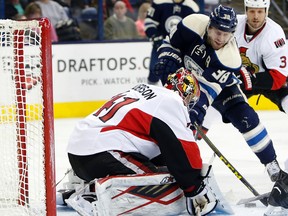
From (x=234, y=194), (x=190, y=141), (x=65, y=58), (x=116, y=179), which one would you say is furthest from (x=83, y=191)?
(x=65, y=58)

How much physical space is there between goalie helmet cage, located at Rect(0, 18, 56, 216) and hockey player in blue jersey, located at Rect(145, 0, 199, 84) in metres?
3.41

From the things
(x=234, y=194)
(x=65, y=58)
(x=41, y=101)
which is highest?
(x=41, y=101)

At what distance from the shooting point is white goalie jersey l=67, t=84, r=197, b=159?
3.25 metres

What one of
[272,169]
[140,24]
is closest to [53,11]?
[140,24]

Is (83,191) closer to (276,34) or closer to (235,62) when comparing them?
(235,62)

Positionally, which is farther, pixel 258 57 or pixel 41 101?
pixel 258 57

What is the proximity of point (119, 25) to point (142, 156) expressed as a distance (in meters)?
4.31

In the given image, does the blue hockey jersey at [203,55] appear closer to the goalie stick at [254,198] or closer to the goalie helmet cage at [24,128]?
the goalie stick at [254,198]

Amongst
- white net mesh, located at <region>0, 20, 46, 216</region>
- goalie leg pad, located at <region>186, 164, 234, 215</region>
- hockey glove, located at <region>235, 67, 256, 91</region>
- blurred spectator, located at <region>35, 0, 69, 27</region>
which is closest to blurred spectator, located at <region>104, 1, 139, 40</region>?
blurred spectator, located at <region>35, 0, 69, 27</region>

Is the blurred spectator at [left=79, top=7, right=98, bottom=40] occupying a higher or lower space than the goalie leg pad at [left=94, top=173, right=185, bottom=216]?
lower

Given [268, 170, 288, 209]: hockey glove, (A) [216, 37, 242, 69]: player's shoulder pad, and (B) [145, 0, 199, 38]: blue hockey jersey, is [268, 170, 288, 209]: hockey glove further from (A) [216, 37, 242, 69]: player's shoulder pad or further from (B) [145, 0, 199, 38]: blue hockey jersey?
(B) [145, 0, 199, 38]: blue hockey jersey

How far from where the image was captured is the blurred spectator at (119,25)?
758cm

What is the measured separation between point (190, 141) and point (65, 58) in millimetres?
4058

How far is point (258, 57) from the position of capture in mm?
4750
